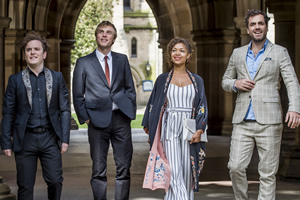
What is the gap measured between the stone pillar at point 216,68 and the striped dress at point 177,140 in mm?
14170

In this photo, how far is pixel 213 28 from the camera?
72.0ft

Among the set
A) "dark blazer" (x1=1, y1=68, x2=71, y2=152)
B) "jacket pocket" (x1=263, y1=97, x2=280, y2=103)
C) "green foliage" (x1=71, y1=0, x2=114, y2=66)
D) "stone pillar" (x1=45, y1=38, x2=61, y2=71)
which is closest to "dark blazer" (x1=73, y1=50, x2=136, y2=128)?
"dark blazer" (x1=1, y1=68, x2=71, y2=152)

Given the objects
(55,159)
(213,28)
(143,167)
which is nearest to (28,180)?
(55,159)

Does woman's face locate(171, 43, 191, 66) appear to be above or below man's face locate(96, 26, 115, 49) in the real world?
below

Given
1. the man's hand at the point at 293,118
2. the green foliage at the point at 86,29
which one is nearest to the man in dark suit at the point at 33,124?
the man's hand at the point at 293,118

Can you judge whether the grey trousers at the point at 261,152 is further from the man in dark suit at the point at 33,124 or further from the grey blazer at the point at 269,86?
the man in dark suit at the point at 33,124

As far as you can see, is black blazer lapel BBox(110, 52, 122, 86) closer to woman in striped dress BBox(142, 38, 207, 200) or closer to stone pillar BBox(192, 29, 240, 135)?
woman in striped dress BBox(142, 38, 207, 200)

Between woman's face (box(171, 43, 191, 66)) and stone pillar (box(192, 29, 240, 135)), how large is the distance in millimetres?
14143

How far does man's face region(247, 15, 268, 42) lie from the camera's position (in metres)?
7.06

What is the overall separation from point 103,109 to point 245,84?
4.56ft

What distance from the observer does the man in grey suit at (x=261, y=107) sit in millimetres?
7039

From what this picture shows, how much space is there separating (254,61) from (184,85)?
0.67 meters

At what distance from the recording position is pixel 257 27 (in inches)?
278

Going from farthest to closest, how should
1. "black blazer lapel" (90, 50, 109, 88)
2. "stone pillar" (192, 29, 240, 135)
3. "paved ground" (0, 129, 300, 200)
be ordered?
"stone pillar" (192, 29, 240, 135) < "paved ground" (0, 129, 300, 200) < "black blazer lapel" (90, 50, 109, 88)
